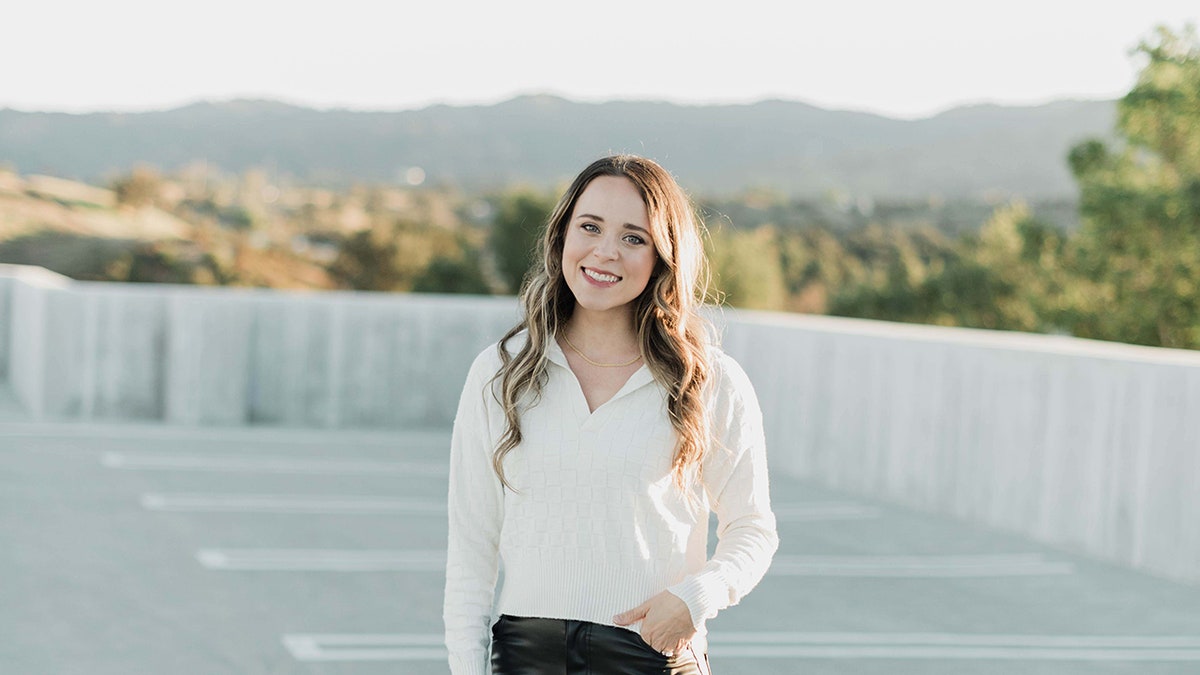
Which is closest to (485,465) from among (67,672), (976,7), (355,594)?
(67,672)

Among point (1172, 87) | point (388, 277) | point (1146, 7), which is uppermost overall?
point (1146, 7)

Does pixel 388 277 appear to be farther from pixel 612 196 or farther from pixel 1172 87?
pixel 612 196

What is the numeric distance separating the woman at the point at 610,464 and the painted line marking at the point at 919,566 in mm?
5937

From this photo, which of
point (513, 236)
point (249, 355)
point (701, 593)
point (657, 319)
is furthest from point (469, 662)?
point (513, 236)

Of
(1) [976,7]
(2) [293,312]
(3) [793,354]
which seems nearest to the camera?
(3) [793,354]

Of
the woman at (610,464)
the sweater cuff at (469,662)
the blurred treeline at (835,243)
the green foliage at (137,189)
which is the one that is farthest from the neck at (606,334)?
the green foliage at (137,189)

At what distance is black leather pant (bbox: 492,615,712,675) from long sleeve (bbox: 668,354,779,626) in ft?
0.40

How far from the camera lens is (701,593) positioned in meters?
2.65

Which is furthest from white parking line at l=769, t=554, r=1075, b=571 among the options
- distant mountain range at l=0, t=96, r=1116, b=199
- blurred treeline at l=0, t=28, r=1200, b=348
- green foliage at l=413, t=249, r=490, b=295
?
distant mountain range at l=0, t=96, r=1116, b=199

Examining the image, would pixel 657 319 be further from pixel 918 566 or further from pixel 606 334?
pixel 918 566

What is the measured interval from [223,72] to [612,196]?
332ft

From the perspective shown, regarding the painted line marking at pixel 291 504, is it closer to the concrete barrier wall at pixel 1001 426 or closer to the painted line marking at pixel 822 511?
the painted line marking at pixel 822 511

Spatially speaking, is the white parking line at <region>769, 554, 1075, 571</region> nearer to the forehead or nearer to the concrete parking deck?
the concrete parking deck

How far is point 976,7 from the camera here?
308 ft
